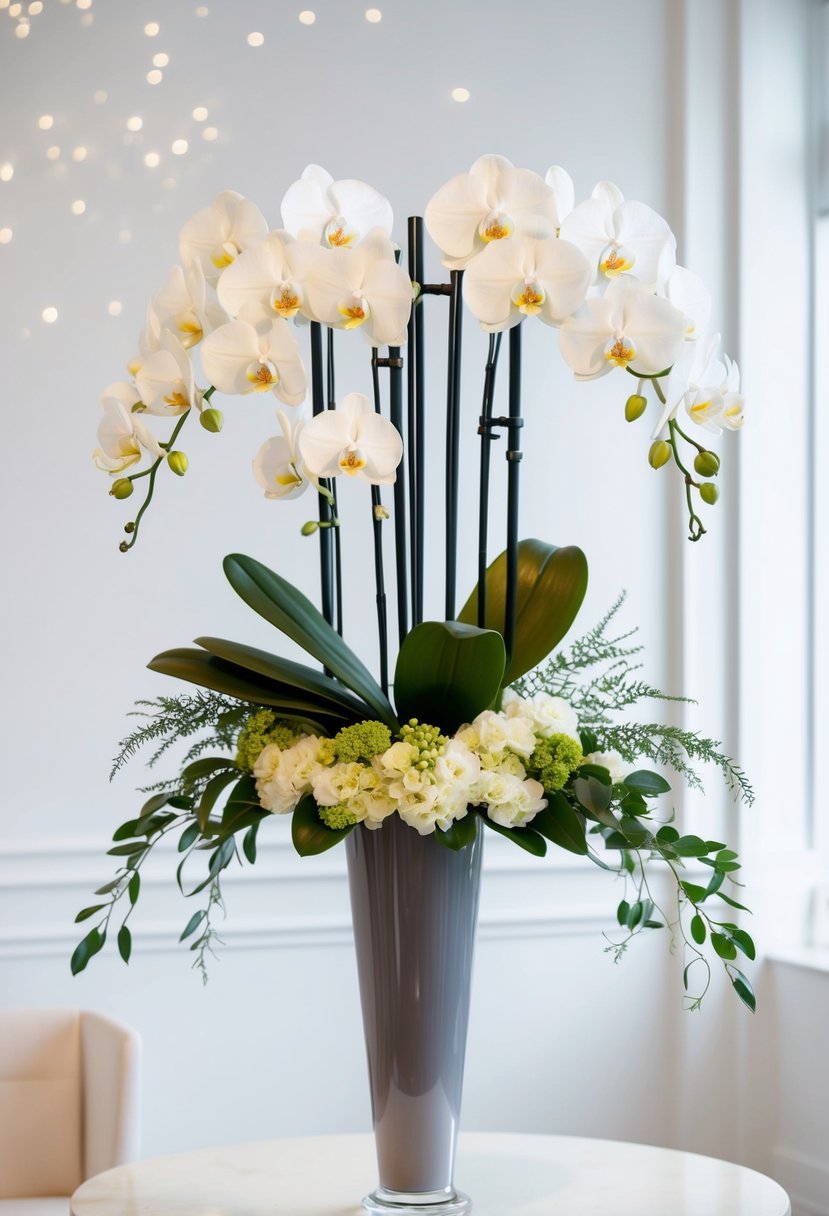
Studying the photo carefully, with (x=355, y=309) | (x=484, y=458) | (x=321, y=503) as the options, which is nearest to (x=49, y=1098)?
(x=321, y=503)

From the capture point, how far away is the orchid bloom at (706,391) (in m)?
1.14

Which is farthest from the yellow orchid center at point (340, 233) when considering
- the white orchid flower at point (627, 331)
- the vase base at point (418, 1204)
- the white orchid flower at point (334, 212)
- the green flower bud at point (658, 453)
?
the vase base at point (418, 1204)

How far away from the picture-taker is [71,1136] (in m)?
2.15

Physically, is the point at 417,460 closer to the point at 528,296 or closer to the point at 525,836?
the point at 528,296

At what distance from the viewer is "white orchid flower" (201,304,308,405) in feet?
3.65

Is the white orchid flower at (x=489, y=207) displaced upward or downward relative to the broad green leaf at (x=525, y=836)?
upward

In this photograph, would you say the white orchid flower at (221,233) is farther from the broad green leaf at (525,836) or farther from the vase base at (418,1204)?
the vase base at (418,1204)

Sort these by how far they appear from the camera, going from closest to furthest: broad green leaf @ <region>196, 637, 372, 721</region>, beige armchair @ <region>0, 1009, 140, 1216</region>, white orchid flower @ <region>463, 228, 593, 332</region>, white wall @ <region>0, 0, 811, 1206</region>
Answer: white orchid flower @ <region>463, 228, 593, 332</region> → broad green leaf @ <region>196, 637, 372, 721</region> → beige armchair @ <region>0, 1009, 140, 1216</region> → white wall @ <region>0, 0, 811, 1206</region>

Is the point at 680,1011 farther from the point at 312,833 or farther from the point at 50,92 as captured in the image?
the point at 50,92

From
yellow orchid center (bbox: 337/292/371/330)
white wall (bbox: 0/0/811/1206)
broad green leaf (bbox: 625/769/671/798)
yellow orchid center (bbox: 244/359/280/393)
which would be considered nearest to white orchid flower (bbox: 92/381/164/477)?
yellow orchid center (bbox: 244/359/280/393)

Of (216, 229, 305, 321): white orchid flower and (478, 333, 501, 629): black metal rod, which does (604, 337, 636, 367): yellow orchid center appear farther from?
(216, 229, 305, 321): white orchid flower

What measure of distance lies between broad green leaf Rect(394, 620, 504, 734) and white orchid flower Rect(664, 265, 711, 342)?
0.33 metres

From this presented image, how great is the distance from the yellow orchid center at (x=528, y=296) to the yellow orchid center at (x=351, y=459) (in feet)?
0.61

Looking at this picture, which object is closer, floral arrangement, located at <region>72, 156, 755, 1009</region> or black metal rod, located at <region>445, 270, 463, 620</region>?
floral arrangement, located at <region>72, 156, 755, 1009</region>
